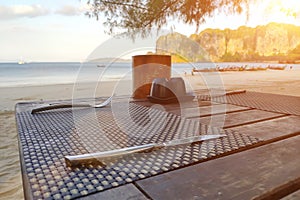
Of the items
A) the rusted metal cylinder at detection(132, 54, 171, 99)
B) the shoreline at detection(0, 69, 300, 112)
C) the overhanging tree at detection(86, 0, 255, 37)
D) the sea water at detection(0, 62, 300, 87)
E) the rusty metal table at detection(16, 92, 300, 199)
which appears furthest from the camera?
the shoreline at detection(0, 69, 300, 112)

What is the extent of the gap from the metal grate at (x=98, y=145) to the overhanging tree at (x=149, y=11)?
5.31 feet

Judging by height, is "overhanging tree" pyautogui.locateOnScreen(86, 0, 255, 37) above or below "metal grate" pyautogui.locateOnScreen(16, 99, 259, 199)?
above

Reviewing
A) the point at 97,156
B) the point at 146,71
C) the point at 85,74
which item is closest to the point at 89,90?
the point at 85,74

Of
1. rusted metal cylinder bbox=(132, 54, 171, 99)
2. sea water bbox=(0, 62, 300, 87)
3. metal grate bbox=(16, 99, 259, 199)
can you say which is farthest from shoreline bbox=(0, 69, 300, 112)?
metal grate bbox=(16, 99, 259, 199)

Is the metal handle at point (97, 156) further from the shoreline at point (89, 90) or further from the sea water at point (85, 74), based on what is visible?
the shoreline at point (89, 90)

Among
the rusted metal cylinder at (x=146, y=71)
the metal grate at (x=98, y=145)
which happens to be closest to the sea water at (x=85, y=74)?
the rusted metal cylinder at (x=146, y=71)

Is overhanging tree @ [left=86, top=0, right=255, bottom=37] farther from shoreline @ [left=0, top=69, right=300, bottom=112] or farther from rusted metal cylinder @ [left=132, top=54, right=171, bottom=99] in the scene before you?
shoreline @ [left=0, top=69, right=300, bottom=112]

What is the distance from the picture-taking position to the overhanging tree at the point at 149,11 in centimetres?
233

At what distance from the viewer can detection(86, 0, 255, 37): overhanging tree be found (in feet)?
7.65

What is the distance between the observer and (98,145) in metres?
0.62

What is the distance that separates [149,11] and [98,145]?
207cm

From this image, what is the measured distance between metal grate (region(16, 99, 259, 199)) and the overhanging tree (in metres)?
1.62

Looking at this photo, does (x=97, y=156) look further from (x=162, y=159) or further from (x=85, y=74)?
(x=85, y=74)

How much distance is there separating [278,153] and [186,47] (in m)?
1.85
